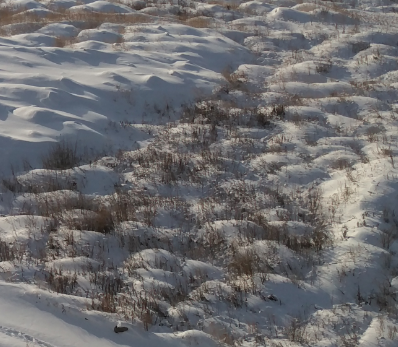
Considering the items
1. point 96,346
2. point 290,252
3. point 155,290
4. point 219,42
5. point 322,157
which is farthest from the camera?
point 219,42

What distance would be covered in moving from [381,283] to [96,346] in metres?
2.52

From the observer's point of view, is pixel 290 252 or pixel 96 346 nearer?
pixel 96 346

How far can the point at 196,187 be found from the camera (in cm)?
677

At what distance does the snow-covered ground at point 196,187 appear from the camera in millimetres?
4535

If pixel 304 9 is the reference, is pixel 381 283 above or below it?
below

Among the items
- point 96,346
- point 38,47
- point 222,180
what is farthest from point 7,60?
point 96,346

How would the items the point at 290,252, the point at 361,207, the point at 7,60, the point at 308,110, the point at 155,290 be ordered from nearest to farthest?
1. the point at 155,290
2. the point at 290,252
3. the point at 361,207
4. the point at 308,110
5. the point at 7,60

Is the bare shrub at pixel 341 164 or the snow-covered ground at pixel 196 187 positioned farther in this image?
the bare shrub at pixel 341 164

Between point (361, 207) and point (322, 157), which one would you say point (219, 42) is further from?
point (361, 207)

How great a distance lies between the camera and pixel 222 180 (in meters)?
6.93

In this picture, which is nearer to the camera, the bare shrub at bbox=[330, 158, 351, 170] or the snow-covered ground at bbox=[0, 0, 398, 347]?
the snow-covered ground at bbox=[0, 0, 398, 347]

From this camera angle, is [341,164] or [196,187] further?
[341,164]

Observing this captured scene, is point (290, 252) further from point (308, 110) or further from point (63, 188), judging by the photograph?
point (308, 110)

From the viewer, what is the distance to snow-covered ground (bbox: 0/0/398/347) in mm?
4535
